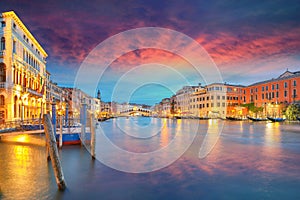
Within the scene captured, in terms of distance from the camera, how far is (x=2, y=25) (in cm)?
1869

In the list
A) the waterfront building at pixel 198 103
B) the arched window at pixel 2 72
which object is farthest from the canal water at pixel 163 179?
the waterfront building at pixel 198 103

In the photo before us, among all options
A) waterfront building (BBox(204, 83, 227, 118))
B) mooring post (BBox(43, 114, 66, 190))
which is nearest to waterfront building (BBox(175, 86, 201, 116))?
waterfront building (BBox(204, 83, 227, 118))

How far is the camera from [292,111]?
124 ft

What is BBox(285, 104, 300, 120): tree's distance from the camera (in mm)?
37031

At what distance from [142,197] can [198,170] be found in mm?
3149

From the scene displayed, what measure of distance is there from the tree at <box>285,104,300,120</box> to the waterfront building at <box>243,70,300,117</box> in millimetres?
1472

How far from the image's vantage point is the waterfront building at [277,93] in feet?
129

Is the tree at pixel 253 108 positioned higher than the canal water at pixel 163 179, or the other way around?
the tree at pixel 253 108

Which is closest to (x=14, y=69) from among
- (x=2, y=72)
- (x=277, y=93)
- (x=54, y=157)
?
(x=2, y=72)

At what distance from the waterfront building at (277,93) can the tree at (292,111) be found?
1.47 meters

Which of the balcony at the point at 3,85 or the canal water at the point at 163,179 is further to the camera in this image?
the balcony at the point at 3,85

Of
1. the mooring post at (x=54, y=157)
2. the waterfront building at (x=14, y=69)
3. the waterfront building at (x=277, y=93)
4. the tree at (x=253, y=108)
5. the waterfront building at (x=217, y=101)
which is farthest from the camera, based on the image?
the waterfront building at (x=217, y=101)

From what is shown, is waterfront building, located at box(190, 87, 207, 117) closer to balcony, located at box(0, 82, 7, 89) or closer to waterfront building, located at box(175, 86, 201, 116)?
waterfront building, located at box(175, 86, 201, 116)

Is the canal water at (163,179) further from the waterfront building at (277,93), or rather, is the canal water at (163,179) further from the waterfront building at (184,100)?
the waterfront building at (184,100)
